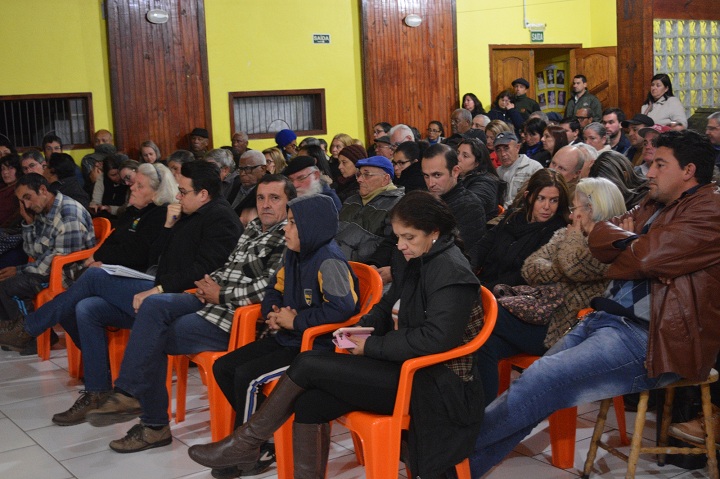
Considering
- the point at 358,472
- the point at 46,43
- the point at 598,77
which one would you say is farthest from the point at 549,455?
the point at 598,77

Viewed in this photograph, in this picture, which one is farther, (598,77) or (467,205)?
(598,77)

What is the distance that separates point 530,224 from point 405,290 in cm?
105

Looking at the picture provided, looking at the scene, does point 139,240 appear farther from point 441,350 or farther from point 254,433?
point 441,350

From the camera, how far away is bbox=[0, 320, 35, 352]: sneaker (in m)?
5.48

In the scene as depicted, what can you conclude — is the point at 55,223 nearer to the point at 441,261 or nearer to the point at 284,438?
the point at 284,438

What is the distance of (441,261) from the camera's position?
2.75m

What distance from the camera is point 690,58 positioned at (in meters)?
10.4

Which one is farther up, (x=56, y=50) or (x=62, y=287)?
(x=56, y=50)

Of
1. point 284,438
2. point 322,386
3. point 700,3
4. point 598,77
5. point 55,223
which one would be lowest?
point 284,438

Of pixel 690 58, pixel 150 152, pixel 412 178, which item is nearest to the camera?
pixel 412 178

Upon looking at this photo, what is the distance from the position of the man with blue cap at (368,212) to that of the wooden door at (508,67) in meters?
7.37

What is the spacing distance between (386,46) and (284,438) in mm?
8287

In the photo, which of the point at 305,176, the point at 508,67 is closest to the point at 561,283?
the point at 305,176

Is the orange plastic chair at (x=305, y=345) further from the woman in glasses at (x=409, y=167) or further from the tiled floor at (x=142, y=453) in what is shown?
the woman in glasses at (x=409, y=167)
